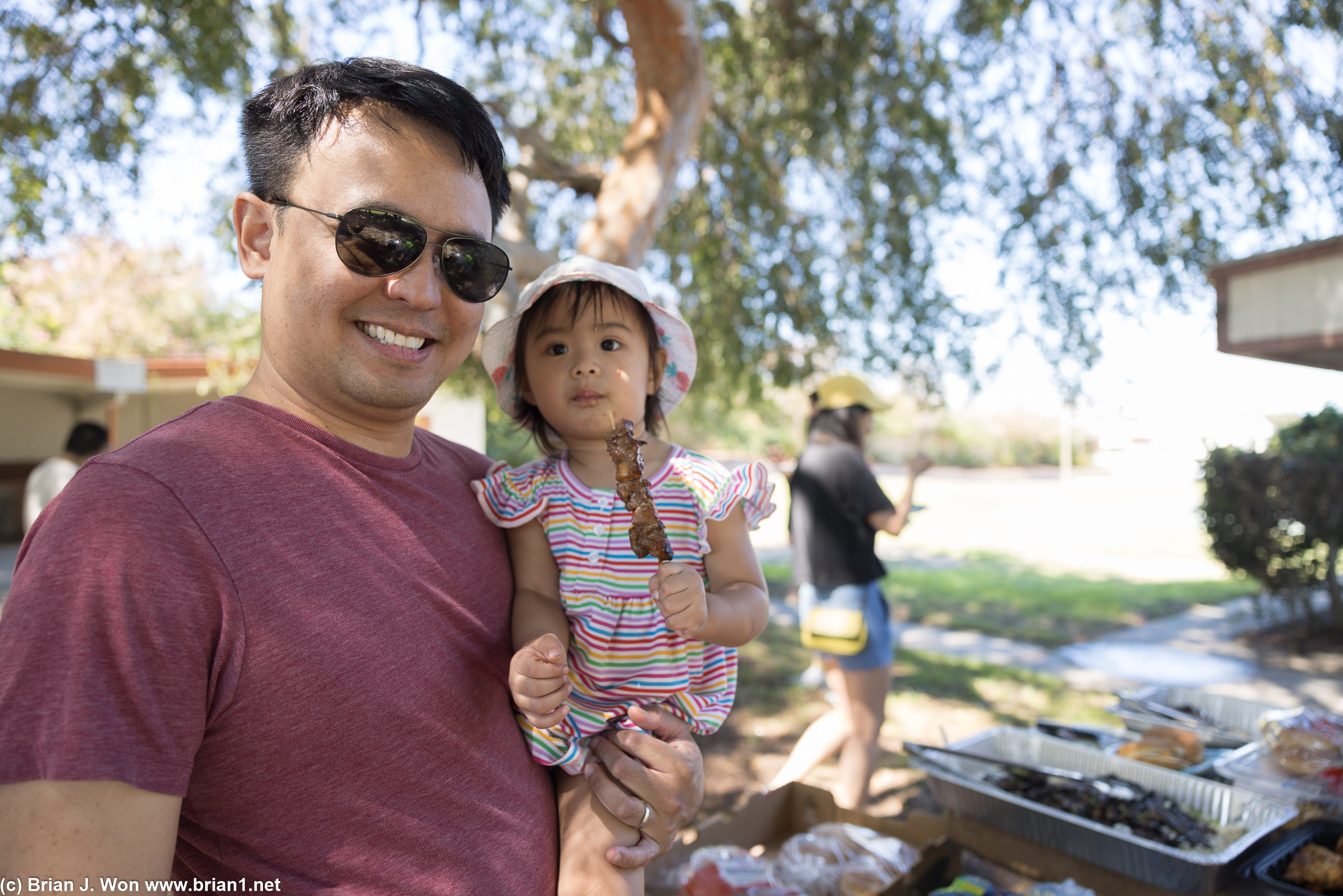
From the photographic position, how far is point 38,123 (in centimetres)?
600

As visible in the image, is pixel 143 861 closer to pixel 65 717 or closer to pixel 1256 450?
pixel 65 717

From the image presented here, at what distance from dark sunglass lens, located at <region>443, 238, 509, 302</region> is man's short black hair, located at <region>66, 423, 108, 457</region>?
6.60 m

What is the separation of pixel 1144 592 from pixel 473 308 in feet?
40.7

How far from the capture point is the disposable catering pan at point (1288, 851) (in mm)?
2537

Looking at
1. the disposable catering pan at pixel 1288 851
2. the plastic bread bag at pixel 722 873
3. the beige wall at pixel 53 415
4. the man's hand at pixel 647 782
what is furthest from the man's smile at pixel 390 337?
the beige wall at pixel 53 415

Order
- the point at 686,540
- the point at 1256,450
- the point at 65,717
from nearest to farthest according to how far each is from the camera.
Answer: the point at 65,717
the point at 686,540
the point at 1256,450

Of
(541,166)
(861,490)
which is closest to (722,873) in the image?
(861,490)

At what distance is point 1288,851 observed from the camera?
2730 millimetres

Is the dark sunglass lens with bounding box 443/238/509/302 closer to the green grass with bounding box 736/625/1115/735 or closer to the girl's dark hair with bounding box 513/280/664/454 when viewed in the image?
the girl's dark hair with bounding box 513/280/664/454

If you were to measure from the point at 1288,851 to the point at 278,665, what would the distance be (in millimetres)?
3265

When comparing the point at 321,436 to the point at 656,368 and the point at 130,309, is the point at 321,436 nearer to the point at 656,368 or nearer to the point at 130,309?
the point at 656,368

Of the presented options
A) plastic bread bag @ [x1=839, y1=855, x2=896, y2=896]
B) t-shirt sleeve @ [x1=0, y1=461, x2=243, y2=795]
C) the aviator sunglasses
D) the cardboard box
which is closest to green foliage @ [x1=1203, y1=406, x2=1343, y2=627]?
the cardboard box

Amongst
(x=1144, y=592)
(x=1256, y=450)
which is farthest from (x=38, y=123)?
(x=1144, y=592)

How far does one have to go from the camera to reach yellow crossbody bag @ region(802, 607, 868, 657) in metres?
4.36
